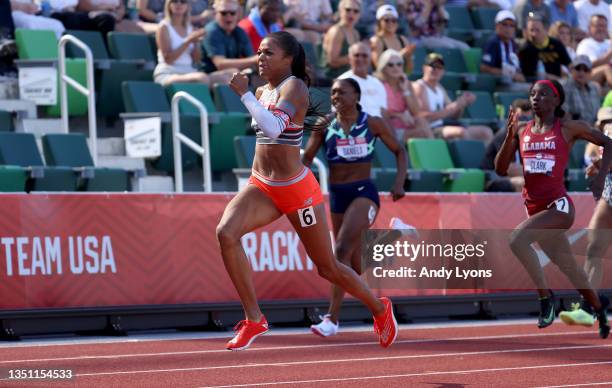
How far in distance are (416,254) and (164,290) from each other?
2675 mm

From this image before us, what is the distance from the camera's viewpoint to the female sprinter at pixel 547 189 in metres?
11.2

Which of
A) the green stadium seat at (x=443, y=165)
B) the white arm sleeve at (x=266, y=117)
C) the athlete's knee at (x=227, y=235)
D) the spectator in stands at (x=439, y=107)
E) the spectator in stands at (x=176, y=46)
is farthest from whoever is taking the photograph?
the spectator in stands at (x=439, y=107)

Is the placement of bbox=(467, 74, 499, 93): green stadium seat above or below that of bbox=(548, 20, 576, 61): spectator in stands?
below

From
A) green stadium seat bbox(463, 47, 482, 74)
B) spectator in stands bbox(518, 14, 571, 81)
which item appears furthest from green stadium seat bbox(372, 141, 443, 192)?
spectator in stands bbox(518, 14, 571, 81)

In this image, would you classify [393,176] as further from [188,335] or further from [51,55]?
[188,335]

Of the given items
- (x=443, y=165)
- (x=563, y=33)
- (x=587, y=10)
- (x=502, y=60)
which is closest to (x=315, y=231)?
(x=443, y=165)

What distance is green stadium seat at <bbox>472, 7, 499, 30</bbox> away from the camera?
2292cm

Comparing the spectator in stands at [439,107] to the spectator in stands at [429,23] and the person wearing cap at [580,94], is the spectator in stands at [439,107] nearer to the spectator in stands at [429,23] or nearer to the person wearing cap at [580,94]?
the person wearing cap at [580,94]

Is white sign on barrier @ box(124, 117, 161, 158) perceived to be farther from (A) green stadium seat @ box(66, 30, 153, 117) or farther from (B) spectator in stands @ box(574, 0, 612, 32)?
(B) spectator in stands @ box(574, 0, 612, 32)

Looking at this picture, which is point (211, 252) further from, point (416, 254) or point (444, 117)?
point (444, 117)

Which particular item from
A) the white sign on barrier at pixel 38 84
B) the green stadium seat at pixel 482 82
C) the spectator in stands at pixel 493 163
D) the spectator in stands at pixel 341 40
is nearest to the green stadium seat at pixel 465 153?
the spectator in stands at pixel 493 163

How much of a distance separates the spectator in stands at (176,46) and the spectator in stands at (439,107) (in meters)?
2.85

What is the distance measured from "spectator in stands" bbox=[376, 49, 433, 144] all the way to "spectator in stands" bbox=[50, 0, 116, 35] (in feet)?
11.3

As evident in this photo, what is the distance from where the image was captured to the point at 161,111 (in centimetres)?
1545
